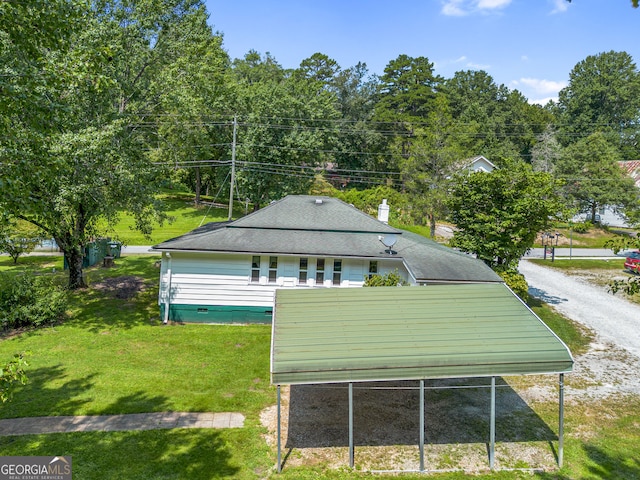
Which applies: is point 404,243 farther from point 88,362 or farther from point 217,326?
point 88,362

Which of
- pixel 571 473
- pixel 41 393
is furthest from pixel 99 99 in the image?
pixel 571 473

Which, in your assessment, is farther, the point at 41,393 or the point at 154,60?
the point at 154,60

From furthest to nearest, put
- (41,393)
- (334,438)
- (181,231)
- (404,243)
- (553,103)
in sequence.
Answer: (553,103) < (181,231) < (404,243) < (41,393) < (334,438)

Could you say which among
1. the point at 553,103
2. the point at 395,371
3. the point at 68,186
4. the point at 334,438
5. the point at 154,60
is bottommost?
the point at 334,438

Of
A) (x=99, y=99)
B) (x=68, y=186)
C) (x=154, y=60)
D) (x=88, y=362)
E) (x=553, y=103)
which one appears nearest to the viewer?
(x=88, y=362)

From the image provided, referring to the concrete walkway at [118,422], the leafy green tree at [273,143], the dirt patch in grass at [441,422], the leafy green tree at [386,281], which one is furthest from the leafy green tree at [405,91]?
the concrete walkway at [118,422]

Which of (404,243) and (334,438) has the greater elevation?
(404,243)

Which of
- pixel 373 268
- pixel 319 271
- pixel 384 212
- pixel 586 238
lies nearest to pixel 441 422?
pixel 373 268

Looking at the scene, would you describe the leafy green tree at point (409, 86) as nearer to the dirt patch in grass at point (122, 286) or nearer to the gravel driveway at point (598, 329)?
the gravel driveway at point (598, 329)
